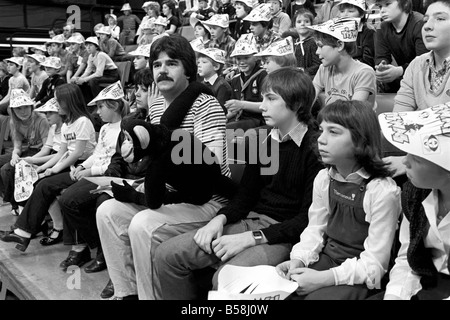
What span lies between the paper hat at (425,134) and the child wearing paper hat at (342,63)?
1243 millimetres

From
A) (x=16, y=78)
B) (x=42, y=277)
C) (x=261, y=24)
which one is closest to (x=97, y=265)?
(x=42, y=277)

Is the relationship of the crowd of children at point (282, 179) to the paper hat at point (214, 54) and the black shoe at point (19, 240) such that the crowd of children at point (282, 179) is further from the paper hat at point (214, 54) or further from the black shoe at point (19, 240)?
the paper hat at point (214, 54)

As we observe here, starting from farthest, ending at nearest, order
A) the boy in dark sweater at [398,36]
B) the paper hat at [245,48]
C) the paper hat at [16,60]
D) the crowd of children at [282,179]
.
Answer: the paper hat at [16,60] → the paper hat at [245,48] → the boy in dark sweater at [398,36] → the crowd of children at [282,179]

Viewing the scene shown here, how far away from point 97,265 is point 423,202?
2030 mm

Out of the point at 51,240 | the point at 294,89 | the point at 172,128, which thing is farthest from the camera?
the point at 51,240

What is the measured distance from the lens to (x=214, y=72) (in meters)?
4.38

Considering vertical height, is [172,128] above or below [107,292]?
above

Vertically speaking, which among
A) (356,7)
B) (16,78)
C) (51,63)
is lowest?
(16,78)

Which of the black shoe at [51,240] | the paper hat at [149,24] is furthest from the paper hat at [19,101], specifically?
the paper hat at [149,24]

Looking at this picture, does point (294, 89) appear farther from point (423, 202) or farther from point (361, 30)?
point (361, 30)

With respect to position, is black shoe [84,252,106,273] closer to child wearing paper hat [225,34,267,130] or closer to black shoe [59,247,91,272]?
black shoe [59,247,91,272]

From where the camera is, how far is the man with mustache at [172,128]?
2.28 m

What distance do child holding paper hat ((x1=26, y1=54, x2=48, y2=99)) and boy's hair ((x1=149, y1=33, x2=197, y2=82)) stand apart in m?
5.29

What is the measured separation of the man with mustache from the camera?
2.28 metres
